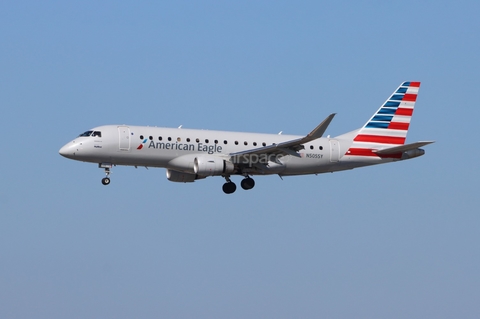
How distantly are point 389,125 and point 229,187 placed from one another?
12.7 m

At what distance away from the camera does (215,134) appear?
2452 inches

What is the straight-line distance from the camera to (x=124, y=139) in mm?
60188

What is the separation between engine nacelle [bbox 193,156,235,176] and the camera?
197ft

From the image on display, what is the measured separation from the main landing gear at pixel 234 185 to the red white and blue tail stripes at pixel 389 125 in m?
7.15

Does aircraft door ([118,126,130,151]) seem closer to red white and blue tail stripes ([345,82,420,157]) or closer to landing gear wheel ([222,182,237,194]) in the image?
landing gear wheel ([222,182,237,194])

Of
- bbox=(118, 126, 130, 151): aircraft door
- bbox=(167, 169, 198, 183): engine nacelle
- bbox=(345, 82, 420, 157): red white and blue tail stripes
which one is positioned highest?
bbox=(345, 82, 420, 157): red white and blue tail stripes

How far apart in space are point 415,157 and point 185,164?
632 inches

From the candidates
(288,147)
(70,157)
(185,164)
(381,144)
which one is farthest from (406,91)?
(70,157)

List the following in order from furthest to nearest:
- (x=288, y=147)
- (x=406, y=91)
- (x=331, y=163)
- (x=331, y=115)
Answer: (x=406, y=91) < (x=331, y=163) < (x=288, y=147) < (x=331, y=115)

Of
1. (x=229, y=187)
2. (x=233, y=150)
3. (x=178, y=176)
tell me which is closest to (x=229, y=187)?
(x=229, y=187)

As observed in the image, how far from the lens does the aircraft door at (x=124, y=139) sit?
6006 centimetres

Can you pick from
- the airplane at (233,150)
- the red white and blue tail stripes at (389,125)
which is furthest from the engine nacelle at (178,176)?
the red white and blue tail stripes at (389,125)

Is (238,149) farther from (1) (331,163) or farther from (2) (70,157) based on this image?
(2) (70,157)

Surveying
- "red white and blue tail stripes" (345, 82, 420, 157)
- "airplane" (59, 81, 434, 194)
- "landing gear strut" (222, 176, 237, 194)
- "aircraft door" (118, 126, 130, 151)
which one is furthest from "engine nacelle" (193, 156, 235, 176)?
"red white and blue tail stripes" (345, 82, 420, 157)
